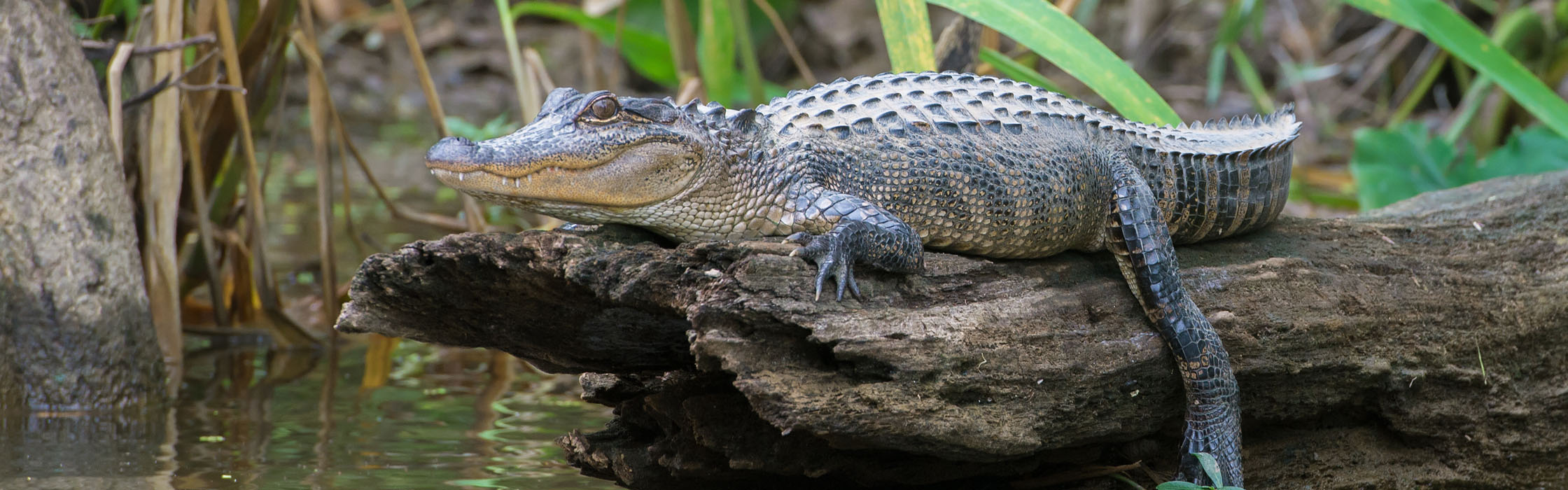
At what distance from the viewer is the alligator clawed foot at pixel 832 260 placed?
101 inches

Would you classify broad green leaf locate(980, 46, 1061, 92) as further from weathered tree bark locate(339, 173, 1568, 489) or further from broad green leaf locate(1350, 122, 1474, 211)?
broad green leaf locate(1350, 122, 1474, 211)

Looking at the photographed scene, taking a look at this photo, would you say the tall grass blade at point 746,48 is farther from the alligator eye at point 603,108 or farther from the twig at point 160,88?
the alligator eye at point 603,108

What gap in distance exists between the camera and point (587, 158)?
2707 mm

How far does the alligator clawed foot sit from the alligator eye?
556 mm

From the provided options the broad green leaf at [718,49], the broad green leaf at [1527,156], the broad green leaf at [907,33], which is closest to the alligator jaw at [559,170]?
the broad green leaf at [907,33]

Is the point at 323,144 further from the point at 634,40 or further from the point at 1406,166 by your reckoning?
the point at 1406,166

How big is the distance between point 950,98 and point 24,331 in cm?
297

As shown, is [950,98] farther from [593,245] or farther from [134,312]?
[134,312]

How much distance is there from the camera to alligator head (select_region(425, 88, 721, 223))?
8.63ft

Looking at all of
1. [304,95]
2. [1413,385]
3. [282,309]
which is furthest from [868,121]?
[304,95]

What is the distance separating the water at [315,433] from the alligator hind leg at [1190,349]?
1533mm

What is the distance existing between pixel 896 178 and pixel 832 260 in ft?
1.56

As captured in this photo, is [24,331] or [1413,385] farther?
[24,331]

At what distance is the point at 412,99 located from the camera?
11781mm
